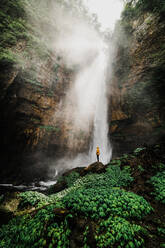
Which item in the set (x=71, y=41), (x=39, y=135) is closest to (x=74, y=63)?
(x=71, y=41)

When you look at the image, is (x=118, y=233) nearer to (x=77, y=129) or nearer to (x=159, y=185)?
(x=159, y=185)

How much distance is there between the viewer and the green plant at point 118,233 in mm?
1831

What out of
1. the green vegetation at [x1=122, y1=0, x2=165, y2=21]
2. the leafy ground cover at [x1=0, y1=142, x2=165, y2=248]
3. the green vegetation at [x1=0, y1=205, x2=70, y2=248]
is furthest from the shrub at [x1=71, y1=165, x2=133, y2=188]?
the green vegetation at [x1=122, y1=0, x2=165, y2=21]

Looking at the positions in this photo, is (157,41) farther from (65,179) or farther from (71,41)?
(65,179)

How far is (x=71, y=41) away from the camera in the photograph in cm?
1645

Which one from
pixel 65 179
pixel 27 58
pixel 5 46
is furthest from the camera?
pixel 27 58

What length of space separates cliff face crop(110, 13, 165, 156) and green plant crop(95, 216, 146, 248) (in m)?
8.02

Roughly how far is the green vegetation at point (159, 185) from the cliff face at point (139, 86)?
17.0 feet

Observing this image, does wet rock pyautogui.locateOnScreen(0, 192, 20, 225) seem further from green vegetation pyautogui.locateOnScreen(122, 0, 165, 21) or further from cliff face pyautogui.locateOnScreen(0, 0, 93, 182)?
green vegetation pyautogui.locateOnScreen(122, 0, 165, 21)

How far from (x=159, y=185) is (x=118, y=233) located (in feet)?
8.67

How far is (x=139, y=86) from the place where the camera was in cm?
998

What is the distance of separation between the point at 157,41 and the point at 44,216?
1387 cm

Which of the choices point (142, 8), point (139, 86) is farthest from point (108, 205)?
point (142, 8)

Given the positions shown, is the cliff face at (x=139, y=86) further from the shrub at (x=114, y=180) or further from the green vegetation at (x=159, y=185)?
the shrub at (x=114, y=180)
